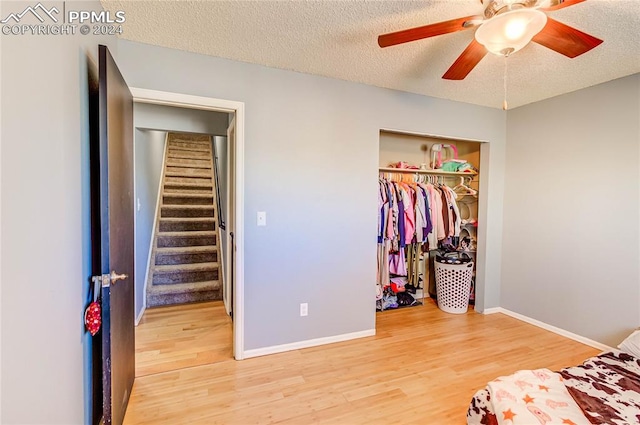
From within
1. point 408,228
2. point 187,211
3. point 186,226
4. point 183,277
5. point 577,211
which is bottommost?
point 183,277

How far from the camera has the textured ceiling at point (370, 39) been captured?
1636 millimetres

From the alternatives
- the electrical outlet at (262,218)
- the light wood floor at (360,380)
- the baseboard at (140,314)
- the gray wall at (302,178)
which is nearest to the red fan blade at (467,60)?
the gray wall at (302,178)

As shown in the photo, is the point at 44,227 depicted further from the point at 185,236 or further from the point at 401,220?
the point at 185,236

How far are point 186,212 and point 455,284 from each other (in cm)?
410

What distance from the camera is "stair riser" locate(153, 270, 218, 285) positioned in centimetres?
375

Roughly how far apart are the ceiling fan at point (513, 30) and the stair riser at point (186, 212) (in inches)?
163

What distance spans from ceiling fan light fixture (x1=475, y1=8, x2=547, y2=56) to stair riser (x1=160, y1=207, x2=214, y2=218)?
4.43 m

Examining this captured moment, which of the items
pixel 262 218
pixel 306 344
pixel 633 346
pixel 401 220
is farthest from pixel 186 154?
pixel 633 346

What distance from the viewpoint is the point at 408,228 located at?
3.20 m

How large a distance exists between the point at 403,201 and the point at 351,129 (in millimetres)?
1032

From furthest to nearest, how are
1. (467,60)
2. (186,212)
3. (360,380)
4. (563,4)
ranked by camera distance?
(186,212) < (360,380) < (467,60) < (563,4)

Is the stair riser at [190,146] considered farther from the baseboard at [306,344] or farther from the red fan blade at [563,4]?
the red fan blade at [563,4]

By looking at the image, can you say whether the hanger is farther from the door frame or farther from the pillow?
the door frame

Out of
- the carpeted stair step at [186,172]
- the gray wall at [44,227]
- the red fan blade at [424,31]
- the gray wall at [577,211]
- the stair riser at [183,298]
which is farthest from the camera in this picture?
the carpeted stair step at [186,172]
